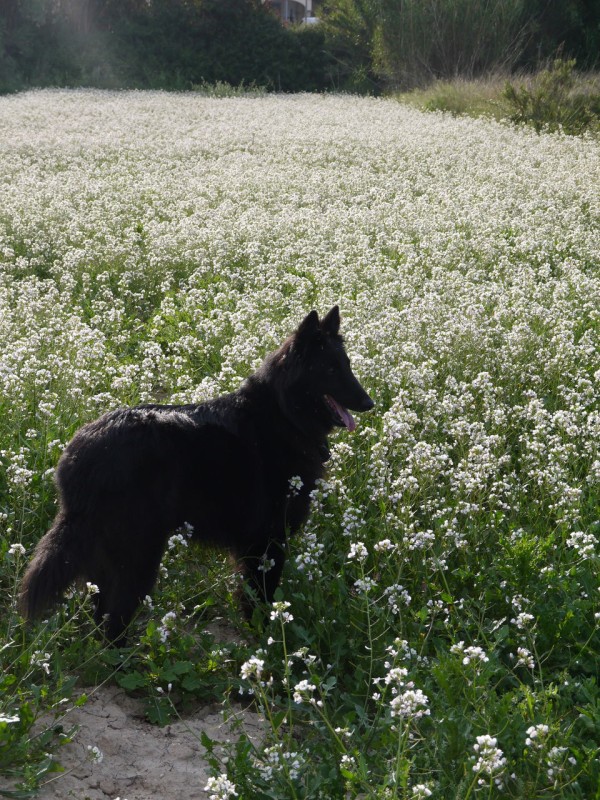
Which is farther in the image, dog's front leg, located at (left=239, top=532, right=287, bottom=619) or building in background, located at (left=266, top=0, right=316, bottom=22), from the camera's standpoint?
building in background, located at (left=266, top=0, right=316, bottom=22)

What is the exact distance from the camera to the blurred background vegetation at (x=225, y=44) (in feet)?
107

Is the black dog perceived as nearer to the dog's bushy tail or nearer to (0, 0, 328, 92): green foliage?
the dog's bushy tail

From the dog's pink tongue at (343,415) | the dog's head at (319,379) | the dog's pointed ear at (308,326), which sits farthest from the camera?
the dog's pink tongue at (343,415)

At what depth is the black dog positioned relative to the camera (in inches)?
141

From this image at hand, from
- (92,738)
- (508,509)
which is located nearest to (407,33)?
(508,509)

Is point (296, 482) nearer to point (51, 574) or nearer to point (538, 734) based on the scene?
point (51, 574)

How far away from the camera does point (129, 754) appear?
10.8ft

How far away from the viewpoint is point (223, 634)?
417cm

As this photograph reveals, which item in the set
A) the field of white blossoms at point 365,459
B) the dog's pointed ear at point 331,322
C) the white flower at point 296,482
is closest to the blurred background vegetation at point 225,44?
the field of white blossoms at point 365,459

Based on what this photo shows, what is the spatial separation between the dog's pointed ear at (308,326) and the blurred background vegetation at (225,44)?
98.5ft

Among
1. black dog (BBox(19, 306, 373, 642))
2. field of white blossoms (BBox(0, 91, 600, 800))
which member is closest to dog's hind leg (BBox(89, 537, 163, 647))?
black dog (BBox(19, 306, 373, 642))

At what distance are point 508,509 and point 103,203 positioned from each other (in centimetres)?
876

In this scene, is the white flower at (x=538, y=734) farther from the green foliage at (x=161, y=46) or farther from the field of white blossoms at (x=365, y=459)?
the green foliage at (x=161, y=46)

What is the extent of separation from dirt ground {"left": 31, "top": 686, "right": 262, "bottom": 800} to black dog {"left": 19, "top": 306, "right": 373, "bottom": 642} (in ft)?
1.08
